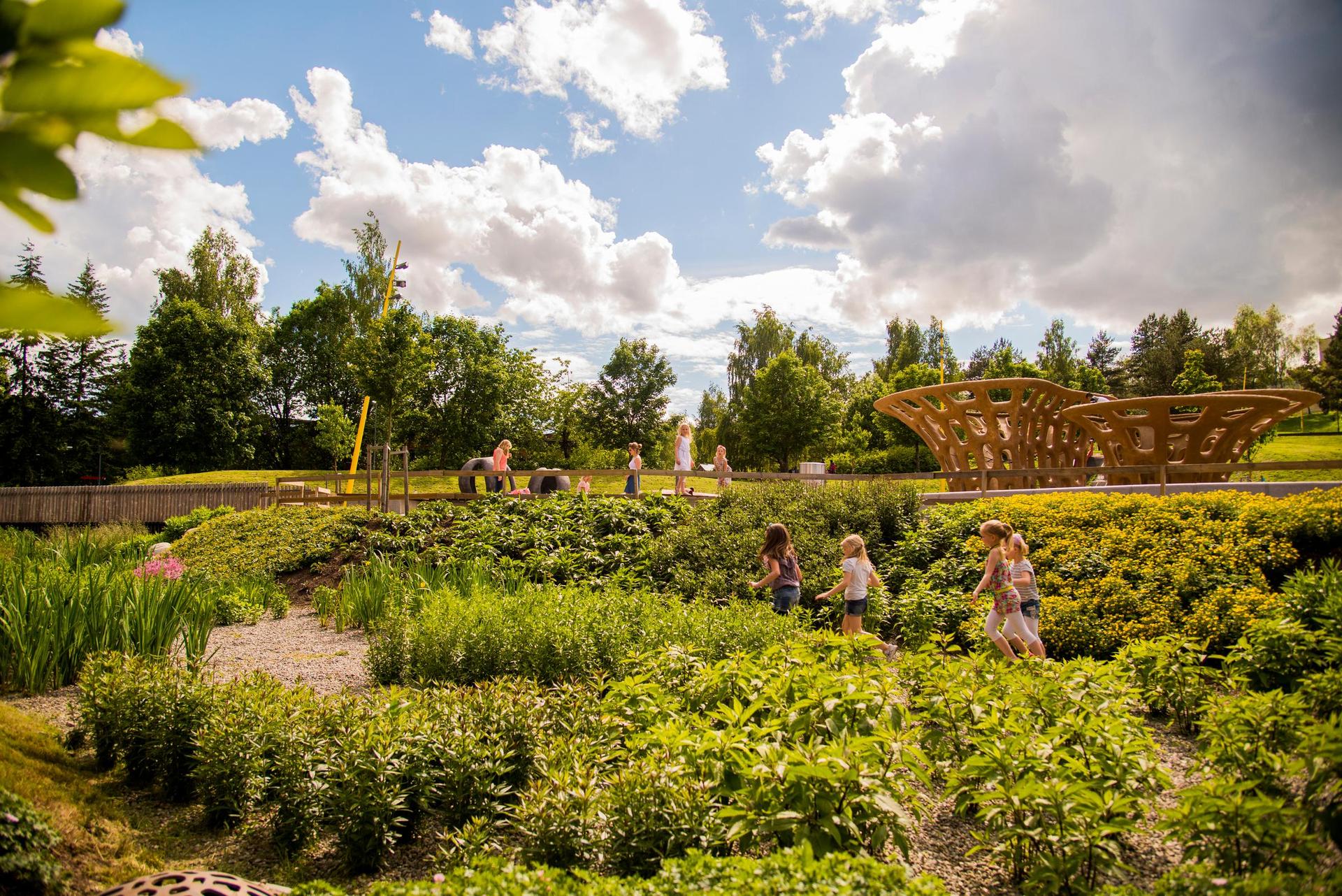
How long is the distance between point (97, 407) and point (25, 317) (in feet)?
146

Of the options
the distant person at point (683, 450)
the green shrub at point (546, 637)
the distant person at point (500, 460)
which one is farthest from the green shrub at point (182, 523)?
the green shrub at point (546, 637)

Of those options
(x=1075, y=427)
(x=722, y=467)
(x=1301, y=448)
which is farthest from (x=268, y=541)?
(x=1301, y=448)

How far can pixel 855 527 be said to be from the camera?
1093cm

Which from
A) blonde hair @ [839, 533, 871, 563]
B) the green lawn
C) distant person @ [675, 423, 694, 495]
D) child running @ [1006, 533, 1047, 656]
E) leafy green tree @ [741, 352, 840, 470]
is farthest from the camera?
leafy green tree @ [741, 352, 840, 470]

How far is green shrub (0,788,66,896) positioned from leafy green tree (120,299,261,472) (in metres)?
37.1

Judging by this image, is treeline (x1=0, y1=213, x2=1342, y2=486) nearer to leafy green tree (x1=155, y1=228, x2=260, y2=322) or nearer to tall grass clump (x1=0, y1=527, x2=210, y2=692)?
leafy green tree (x1=155, y1=228, x2=260, y2=322)

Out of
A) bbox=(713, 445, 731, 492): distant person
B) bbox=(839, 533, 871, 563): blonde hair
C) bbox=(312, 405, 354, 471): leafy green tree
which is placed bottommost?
bbox=(839, 533, 871, 563): blonde hair

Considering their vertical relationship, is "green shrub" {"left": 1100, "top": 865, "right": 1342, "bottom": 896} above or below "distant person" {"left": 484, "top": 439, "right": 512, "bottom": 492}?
Answer: below

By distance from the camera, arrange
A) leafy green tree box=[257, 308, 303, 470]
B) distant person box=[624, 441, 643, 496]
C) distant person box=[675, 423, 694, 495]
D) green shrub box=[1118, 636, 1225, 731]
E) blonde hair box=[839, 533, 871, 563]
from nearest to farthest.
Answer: green shrub box=[1118, 636, 1225, 731] → blonde hair box=[839, 533, 871, 563] → distant person box=[624, 441, 643, 496] → distant person box=[675, 423, 694, 495] → leafy green tree box=[257, 308, 303, 470]

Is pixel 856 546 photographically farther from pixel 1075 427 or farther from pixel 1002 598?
pixel 1075 427

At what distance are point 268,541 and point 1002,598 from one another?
12.9 meters

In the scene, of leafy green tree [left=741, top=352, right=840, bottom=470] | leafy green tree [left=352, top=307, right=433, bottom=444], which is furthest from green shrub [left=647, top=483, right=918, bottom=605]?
leafy green tree [left=741, top=352, right=840, bottom=470]

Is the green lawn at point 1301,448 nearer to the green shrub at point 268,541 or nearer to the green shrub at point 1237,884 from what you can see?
the green shrub at point 268,541

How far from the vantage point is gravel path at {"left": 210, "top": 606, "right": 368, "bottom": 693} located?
21.9 feet
